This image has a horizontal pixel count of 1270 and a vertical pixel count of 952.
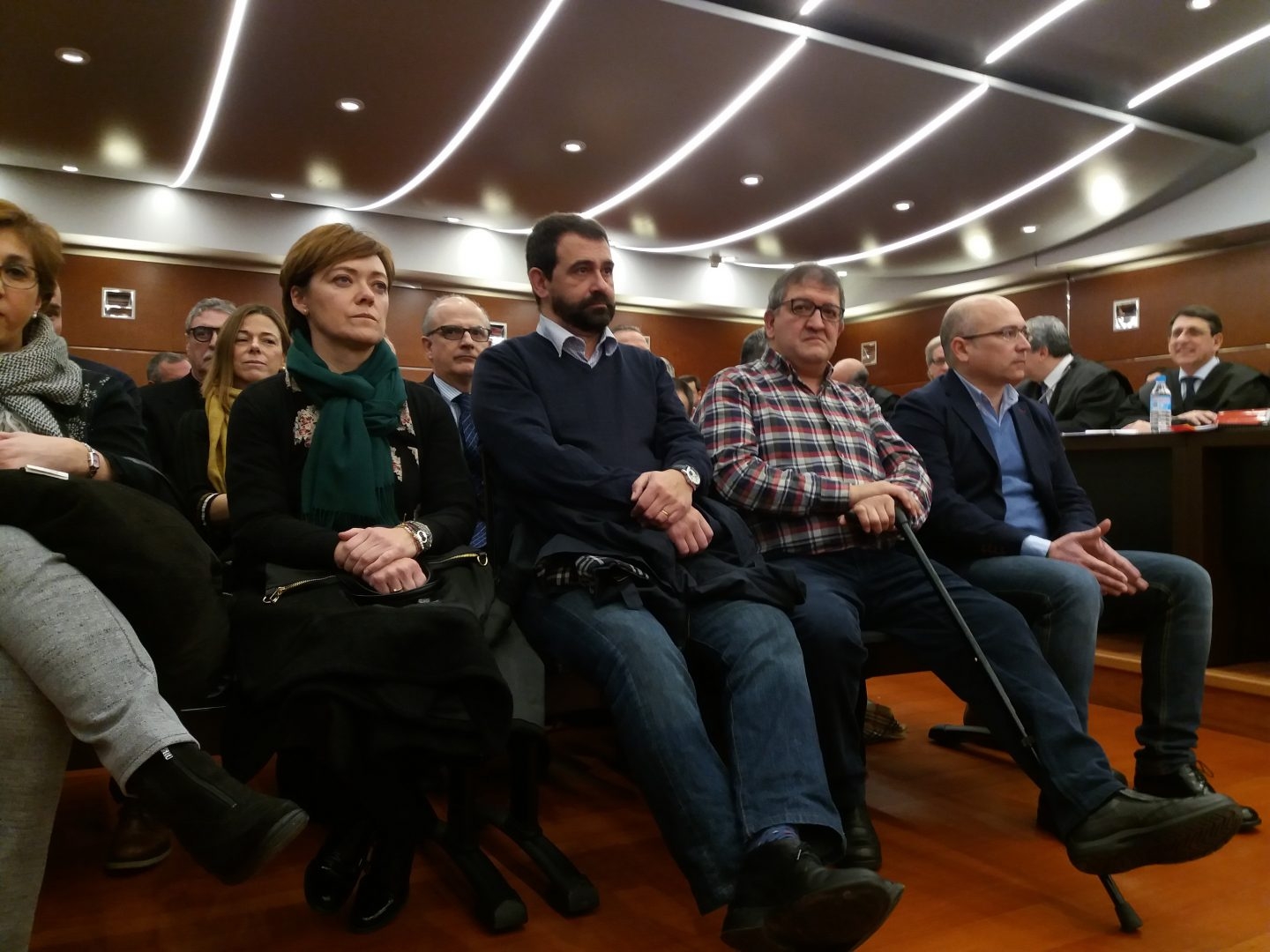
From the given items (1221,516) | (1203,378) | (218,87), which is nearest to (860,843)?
(1221,516)

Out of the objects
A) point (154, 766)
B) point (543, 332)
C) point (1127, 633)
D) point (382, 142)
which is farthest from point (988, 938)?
point (382, 142)

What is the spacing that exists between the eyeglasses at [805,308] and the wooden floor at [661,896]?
1.26m

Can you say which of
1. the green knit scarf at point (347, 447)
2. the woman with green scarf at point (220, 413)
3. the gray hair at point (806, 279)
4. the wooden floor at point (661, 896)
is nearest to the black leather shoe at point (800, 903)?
the wooden floor at point (661, 896)

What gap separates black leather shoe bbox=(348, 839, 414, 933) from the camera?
159 cm

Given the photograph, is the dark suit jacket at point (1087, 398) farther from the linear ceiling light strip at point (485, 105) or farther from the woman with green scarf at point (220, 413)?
the woman with green scarf at point (220, 413)

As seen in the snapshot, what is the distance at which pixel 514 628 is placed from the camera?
170 cm

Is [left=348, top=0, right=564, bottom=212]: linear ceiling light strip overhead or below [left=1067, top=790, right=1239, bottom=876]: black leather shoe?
overhead

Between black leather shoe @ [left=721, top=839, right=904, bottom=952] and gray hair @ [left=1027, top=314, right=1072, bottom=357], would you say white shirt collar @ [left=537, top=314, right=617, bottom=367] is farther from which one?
gray hair @ [left=1027, top=314, right=1072, bottom=357]

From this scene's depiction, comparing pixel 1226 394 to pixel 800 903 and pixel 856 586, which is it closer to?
pixel 856 586

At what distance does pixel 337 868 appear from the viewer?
1.62m

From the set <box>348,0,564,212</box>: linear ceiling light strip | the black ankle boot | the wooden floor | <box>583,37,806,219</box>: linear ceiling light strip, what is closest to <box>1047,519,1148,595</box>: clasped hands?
the wooden floor

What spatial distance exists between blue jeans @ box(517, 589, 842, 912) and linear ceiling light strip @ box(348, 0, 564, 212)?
420 cm

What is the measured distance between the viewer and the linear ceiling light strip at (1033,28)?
504cm

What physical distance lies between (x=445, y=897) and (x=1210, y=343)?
486cm
